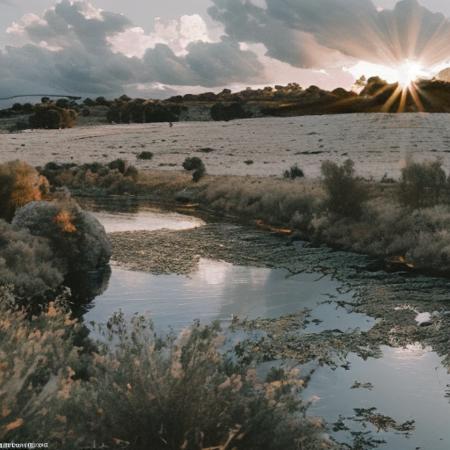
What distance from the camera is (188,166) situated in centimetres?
4825

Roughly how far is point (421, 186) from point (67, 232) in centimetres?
1316

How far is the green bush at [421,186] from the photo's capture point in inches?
923

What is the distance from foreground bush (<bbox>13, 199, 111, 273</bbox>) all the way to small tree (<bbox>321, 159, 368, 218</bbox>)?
9735 millimetres

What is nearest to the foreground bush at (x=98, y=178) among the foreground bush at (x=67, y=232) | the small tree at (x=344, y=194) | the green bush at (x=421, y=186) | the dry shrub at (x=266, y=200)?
the dry shrub at (x=266, y=200)

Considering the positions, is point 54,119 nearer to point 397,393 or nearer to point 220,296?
point 220,296

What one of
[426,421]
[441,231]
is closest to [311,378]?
[426,421]

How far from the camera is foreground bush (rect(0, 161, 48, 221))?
2041 centimetres

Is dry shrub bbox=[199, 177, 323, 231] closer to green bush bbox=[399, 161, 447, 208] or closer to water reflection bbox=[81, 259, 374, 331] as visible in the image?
green bush bbox=[399, 161, 447, 208]

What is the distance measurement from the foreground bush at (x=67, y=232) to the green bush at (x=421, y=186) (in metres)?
11.6

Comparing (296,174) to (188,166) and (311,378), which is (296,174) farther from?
(311,378)

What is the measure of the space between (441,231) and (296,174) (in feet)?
71.0

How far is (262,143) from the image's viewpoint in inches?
2589

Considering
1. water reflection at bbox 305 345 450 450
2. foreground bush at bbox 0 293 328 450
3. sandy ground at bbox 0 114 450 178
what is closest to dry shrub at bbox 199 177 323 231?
sandy ground at bbox 0 114 450 178

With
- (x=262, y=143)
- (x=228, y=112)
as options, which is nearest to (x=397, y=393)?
(x=262, y=143)
